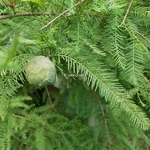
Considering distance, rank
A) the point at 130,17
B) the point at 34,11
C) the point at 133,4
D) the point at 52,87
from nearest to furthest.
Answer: the point at 34,11 < the point at 133,4 < the point at 130,17 < the point at 52,87

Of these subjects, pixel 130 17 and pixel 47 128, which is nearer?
pixel 130 17

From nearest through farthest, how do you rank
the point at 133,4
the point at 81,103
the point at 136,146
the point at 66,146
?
the point at 133,4 < the point at 66,146 < the point at 81,103 < the point at 136,146

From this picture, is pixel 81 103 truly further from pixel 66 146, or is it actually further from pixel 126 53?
pixel 126 53

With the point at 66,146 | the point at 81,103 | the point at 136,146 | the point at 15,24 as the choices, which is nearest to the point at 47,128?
the point at 66,146

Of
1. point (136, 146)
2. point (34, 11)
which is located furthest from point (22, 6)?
point (136, 146)

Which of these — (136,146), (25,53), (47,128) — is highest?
(25,53)

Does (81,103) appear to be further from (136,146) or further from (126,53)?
(126,53)

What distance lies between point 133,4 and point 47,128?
75 cm

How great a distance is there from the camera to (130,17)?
41.4 inches

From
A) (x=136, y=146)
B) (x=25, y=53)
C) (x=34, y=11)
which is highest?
(x=34, y=11)

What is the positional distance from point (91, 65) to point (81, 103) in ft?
2.52

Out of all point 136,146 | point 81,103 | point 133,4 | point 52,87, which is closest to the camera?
point 133,4

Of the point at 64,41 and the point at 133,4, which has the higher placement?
the point at 133,4

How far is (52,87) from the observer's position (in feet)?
7.06
